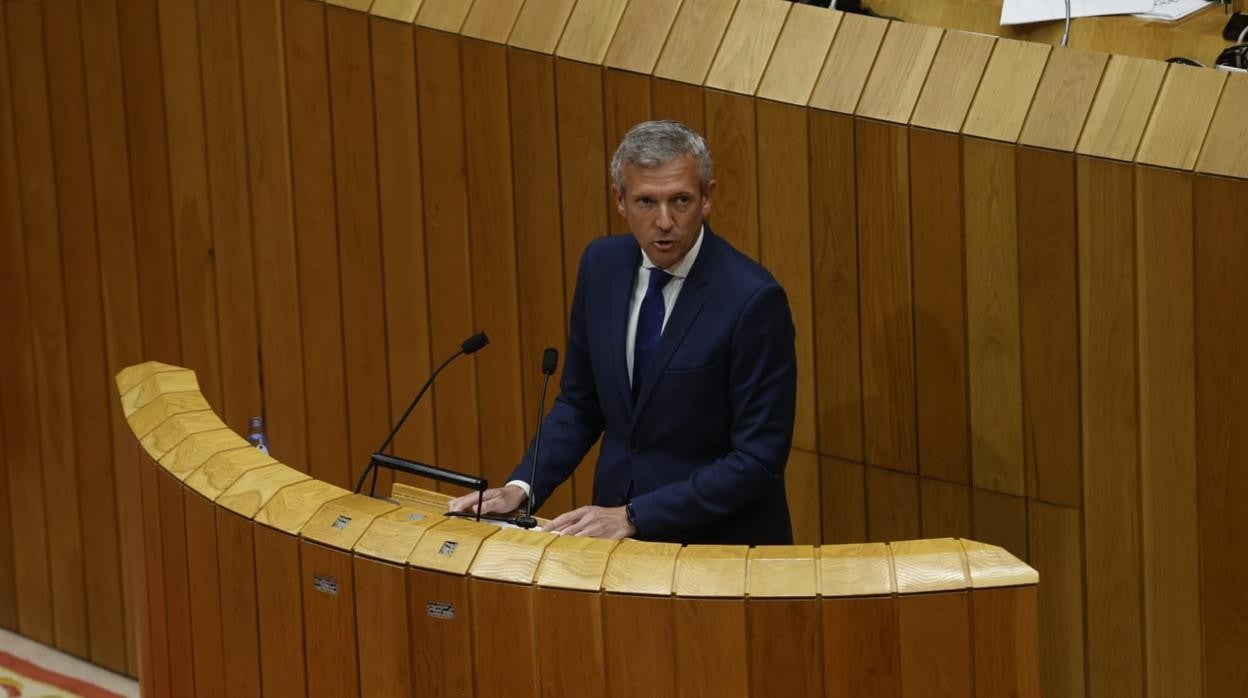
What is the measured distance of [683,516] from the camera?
3.04 metres

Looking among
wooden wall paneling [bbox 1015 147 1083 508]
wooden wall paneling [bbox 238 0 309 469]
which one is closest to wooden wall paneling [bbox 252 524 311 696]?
wooden wall paneling [bbox 1015 147 1083 508]

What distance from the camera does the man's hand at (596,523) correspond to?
9.82 feet

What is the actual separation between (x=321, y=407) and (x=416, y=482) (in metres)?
0.29

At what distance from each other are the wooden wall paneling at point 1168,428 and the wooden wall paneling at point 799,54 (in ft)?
2.25

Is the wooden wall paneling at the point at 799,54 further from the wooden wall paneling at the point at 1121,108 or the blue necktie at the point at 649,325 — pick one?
the blue necktie at the point at 649,325

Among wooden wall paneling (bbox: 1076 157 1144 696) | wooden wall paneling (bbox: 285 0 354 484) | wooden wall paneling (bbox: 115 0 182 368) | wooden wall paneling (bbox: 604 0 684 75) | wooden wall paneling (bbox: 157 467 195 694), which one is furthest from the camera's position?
Answer: wooden wall paneling (bbox: 115 0 182 368)

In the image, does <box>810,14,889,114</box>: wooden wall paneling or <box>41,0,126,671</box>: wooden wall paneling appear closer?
<box>810,14,889,114</box>: wooden wall paneling

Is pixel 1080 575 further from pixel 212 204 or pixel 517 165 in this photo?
pixel 212 204

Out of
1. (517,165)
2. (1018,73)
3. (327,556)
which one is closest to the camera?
(327,556)

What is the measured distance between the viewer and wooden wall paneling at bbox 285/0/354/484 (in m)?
4.38

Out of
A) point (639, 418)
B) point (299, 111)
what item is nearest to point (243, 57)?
point (299, 111)

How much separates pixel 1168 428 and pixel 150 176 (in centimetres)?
261

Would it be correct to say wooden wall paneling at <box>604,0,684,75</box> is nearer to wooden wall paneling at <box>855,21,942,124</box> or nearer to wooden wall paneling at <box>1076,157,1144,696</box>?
wooden wall paneling at <box>855,21,942,124</box>

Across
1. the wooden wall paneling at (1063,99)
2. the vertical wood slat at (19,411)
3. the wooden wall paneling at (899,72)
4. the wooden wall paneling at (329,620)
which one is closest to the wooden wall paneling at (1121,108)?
the wooden wall paneling at (1063,99)
